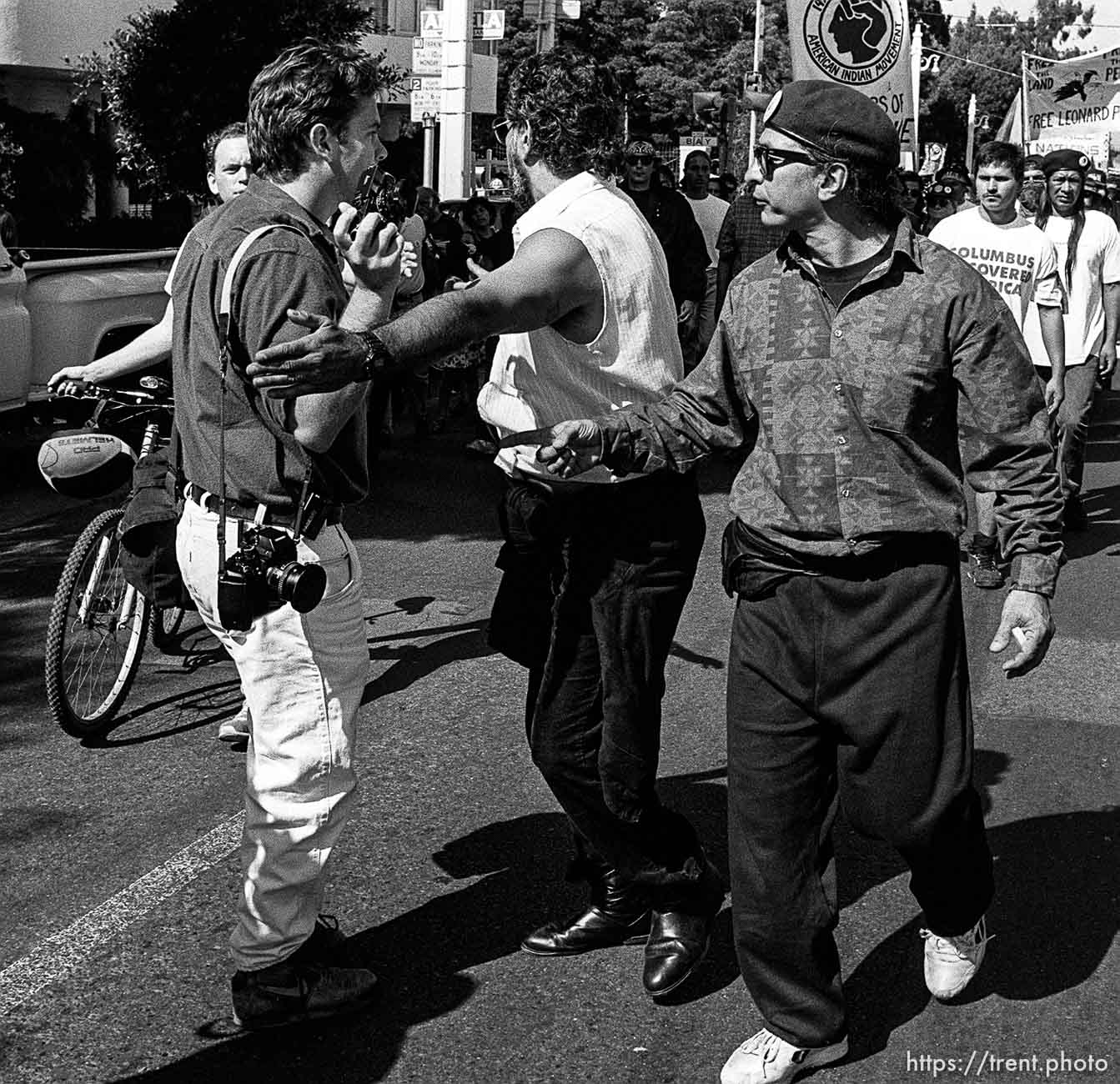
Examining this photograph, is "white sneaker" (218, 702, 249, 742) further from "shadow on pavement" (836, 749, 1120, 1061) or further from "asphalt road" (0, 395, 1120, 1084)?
"shadow on pavement" (836, 749, 1120, 1061)

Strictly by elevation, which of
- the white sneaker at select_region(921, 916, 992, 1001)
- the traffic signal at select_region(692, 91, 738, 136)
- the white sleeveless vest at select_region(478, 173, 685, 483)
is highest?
the traffic signal at select_region(692, 91, 738, 136)

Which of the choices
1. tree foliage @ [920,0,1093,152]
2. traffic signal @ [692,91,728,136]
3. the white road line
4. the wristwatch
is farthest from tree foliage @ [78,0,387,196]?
tree foliage @ [920,0,1093,152]

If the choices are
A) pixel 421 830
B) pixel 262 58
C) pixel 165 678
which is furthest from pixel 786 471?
pixel 262 58

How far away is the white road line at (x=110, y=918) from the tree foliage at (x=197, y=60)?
1144 cm

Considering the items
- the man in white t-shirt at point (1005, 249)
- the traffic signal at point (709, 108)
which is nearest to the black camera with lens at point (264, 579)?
the man in white t-shirt at point (1005, 249)

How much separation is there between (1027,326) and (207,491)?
232 inches

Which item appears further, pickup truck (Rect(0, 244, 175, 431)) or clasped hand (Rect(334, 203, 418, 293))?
pickup truck (Rect(0, 244, 175, 431))

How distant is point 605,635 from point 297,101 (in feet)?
4.33

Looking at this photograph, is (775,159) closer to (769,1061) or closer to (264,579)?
(264,579)

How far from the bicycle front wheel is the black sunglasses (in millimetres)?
2980

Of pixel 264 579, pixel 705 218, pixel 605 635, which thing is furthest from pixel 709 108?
pixel 264 579

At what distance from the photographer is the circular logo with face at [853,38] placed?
38.5 feet

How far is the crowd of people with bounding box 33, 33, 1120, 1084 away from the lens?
3238 millimetres

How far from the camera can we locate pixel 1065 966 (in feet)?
12.9
